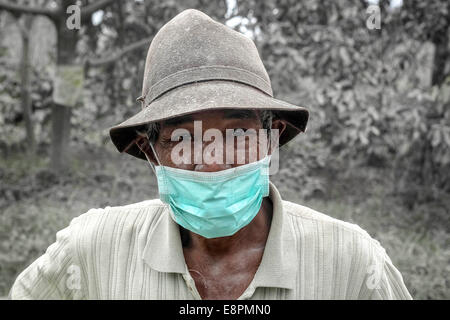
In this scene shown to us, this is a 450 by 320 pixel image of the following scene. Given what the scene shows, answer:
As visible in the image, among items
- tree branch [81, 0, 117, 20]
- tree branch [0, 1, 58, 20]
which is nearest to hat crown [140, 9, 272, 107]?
tree branch [81, 0, 117, 20]

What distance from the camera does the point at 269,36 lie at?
214 inches

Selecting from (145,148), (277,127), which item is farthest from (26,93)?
(277,127)

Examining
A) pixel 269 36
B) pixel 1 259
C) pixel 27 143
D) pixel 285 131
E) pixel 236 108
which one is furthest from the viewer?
pixel 27 143

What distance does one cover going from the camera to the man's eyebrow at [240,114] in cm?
163

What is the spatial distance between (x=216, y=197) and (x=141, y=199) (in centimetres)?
436

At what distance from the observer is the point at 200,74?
62.9 inches

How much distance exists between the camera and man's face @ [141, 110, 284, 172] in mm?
1615

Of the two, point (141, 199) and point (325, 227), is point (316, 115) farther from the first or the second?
point (325, 227)

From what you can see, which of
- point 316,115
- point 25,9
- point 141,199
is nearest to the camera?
point 316,115

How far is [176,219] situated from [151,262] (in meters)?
0.16

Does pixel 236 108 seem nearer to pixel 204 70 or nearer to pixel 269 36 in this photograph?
pixel 204 70

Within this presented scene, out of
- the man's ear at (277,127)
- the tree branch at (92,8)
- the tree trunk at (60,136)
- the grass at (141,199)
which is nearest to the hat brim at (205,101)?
the man's ear at (277,127)

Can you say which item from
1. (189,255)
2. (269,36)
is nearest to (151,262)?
(189,255)

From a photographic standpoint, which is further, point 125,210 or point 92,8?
point 92,8
